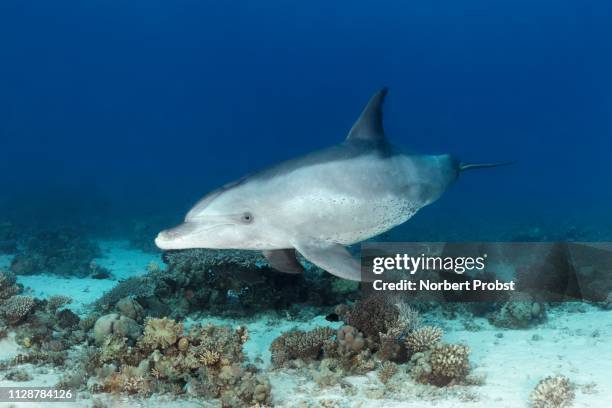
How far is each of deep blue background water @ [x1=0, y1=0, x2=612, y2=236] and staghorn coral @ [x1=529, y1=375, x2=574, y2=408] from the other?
9574 centimetres

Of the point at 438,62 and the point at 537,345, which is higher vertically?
the point at 438,62

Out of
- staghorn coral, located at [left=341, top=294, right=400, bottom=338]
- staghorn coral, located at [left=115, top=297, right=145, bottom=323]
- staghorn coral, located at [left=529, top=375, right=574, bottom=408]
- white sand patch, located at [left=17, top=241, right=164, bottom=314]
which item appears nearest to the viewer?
staghorn coral, located at [left=529, top=375, right=574, bottom=408]

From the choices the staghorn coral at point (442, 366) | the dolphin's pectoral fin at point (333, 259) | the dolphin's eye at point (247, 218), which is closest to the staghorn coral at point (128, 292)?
the dolphin's eye at point (247, 218)

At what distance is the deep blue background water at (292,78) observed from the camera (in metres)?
111

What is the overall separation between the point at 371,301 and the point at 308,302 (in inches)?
83.0

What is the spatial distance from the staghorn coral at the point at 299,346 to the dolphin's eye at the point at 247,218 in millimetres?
2057

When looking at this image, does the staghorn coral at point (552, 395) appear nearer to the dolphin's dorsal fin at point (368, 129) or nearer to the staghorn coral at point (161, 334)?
the dolphin's dorsal fin at point (368, 129)

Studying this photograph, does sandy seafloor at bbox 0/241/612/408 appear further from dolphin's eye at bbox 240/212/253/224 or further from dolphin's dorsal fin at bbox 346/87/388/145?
dolphin's dorsal fin at bbox 346/87/388/145

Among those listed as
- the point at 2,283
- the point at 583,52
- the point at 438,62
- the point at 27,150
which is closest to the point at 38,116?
the point at 27,150

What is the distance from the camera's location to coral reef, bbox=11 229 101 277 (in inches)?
509

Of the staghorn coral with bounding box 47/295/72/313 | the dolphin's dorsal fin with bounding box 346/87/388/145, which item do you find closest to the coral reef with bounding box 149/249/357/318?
the staghorn coral with bounding box 47/295/72/313

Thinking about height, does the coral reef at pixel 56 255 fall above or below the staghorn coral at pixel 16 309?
above

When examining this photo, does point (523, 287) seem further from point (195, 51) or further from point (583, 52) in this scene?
point (195, 51)

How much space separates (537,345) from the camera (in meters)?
6.66
